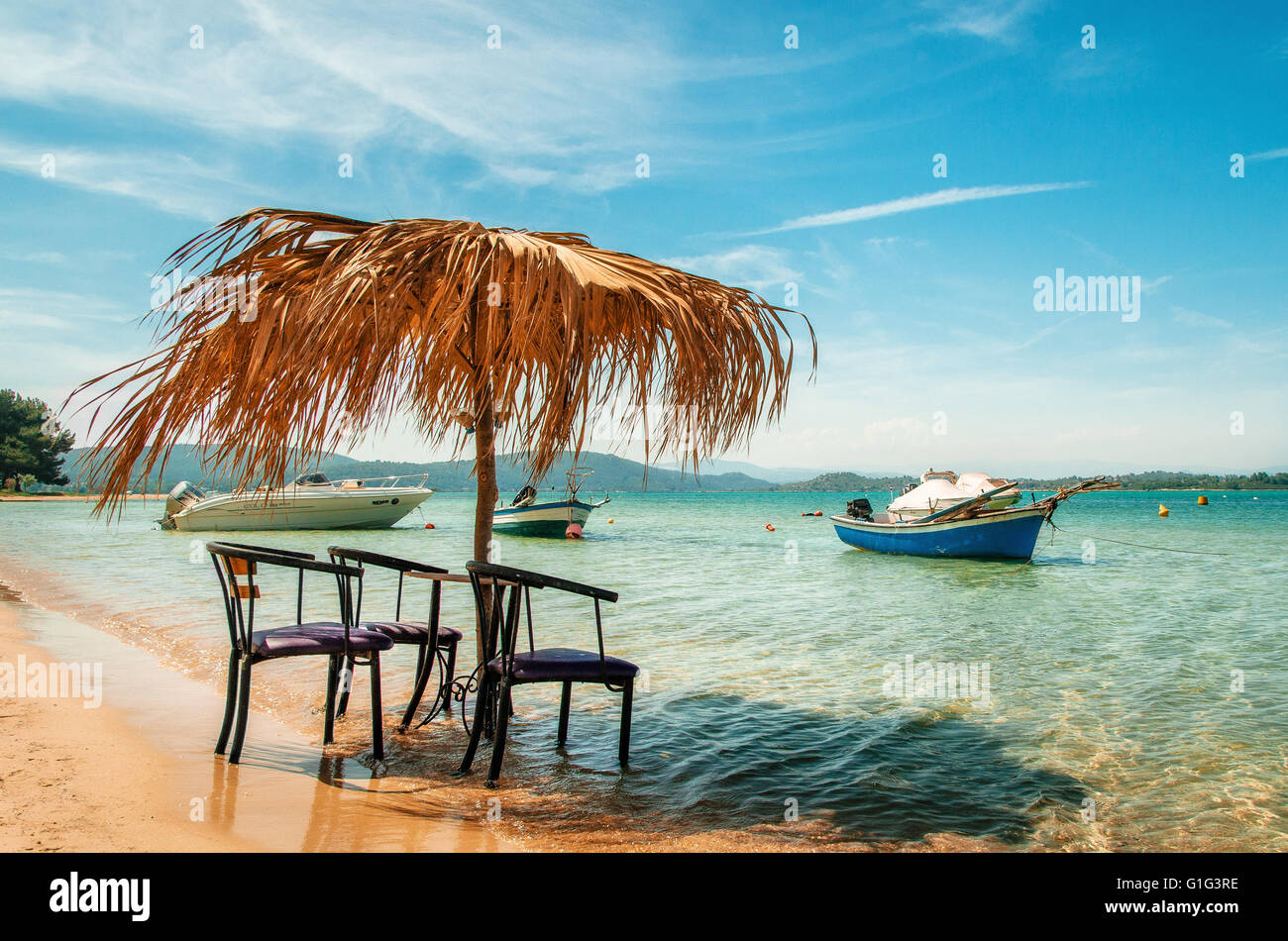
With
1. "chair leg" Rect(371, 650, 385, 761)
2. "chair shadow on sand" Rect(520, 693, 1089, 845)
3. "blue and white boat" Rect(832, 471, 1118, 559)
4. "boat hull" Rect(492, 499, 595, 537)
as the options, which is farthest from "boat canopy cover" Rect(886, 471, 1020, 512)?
"chair leg" Rect(371, 650, 385, 761)

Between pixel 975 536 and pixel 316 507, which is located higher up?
→ pixel 316 507

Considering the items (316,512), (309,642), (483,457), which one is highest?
(483,457)

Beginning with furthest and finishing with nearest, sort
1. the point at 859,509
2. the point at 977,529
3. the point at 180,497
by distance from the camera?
the point at 180,497 → the point at 859,509 → the point at 977,529

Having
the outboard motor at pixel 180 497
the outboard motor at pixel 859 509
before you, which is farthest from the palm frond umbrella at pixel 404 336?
the outboard motor at pixel 180 497

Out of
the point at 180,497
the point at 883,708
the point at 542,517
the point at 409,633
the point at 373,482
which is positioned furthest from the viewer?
the point at 373,482

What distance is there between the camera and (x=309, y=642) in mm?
3787

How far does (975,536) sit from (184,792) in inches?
774

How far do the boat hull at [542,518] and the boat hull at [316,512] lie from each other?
5.59 m

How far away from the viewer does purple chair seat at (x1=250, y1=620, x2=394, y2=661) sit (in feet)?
12.2

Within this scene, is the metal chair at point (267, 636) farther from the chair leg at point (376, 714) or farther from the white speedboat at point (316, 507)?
the white speedboat at point (316, 507)

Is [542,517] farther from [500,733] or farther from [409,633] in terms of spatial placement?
[500,733]

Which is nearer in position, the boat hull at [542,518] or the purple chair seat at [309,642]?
the purple chair seat at [309,642]

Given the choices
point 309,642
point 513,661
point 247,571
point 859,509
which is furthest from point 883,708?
point 859,509

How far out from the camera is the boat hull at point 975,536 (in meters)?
19.6
